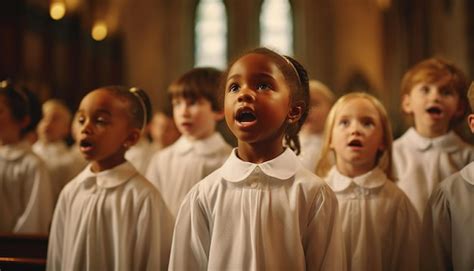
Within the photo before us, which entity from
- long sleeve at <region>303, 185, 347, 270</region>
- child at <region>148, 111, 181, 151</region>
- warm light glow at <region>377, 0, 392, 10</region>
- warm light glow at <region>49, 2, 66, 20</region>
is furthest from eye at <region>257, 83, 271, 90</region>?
warm light glow at <region>377, 0, 392, 10</region>

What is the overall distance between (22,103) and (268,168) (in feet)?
7.21

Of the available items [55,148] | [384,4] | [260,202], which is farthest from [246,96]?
[384,4]

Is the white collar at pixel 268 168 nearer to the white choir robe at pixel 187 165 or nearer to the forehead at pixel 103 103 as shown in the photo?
the forehead at pixel 103 103

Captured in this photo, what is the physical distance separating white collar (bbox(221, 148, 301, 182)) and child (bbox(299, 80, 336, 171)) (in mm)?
1703

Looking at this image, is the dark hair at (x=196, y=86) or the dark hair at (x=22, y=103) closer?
the dark hair at (x=196, y=86)

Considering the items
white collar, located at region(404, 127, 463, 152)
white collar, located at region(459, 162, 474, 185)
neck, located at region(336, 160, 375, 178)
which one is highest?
white collar, located at region(404, 127, 463, 152)

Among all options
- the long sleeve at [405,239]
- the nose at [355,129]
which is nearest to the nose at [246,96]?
the nose at [355,129]

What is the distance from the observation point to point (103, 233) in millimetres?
2377

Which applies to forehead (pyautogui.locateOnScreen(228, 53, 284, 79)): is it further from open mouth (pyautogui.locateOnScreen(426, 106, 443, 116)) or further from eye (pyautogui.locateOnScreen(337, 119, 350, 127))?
open mouth (pyautogui.locateOnScreen(426, 106, 443, 116))

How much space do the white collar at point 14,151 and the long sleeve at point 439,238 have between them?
2.56m

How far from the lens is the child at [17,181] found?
3.21 m

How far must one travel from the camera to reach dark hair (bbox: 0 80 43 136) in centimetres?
333

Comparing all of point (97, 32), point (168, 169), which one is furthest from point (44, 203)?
point (97, 32)

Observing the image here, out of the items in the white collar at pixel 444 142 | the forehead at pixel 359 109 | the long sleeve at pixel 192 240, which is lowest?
the long sleeve at pixel 192 240
